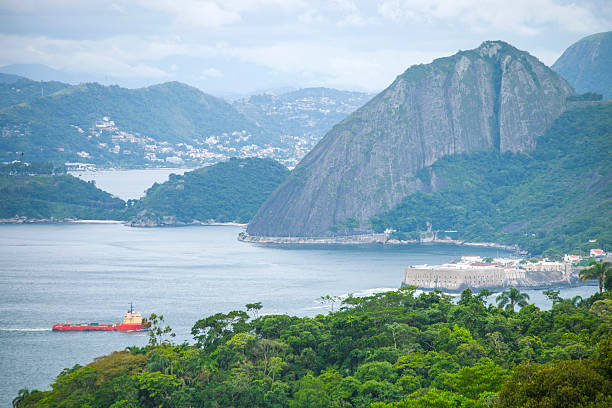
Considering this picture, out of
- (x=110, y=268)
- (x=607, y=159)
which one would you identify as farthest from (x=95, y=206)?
(x=607, y=159)

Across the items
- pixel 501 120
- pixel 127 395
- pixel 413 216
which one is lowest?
pixel 127 395

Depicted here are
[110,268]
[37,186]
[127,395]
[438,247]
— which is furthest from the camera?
[37,186]

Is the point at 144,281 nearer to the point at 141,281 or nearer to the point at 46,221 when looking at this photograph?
the point at 141,281

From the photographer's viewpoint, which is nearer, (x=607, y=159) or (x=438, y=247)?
(x=438, y=247)

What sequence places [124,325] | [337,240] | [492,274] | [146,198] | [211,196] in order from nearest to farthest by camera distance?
[124,325] < [492,274] < [337,240] < [146,198] < [211,196]

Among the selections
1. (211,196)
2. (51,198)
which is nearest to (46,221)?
(51,198)

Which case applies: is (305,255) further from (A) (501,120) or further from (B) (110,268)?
(A) (501,120)

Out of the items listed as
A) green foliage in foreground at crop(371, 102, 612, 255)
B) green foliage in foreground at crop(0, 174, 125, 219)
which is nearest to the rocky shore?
green foliage in foreground at crop(0, 174, 125, 219)
